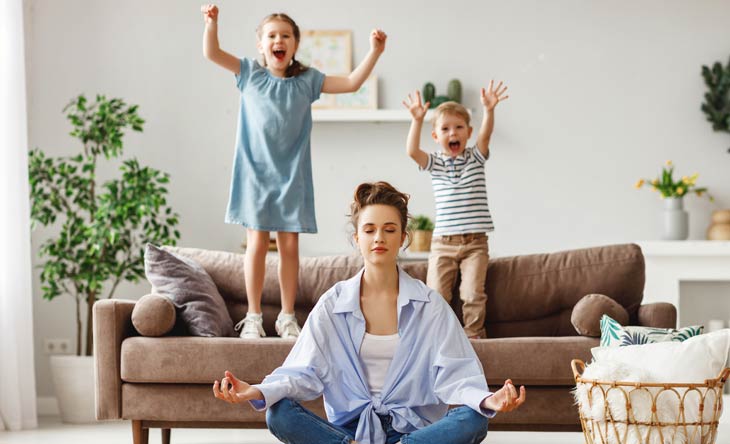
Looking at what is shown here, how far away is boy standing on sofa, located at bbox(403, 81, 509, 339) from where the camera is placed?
376 cm

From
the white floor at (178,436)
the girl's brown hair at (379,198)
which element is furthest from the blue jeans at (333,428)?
the white floor at (178,436)

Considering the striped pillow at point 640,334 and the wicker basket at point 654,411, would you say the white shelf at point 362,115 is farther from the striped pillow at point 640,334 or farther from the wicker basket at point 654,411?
the wicker basket at point 654,411

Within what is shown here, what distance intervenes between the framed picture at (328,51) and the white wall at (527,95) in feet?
0.21

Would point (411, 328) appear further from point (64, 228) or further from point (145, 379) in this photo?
point (64, 228)

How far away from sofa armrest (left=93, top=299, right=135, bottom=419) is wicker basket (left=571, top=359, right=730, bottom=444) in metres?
1.69

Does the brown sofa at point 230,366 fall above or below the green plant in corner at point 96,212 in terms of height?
below

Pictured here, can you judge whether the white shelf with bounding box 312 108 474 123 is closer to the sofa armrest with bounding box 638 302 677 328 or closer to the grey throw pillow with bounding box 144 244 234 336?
the grey throw pillow with bounding box 144 244 234 336

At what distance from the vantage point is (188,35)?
5.43 m

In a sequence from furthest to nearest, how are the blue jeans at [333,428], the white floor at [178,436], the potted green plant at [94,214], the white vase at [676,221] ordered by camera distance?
the white vase at [676,221] → the potted green plant at [94,214] → the white floor at [178,436] → the blue jeans at [333,428]

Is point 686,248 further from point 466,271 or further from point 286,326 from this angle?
point 286,326

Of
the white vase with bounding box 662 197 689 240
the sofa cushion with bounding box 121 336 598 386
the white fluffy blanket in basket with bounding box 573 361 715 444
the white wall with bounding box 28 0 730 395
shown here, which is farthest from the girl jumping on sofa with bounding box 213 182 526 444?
the white vase with bounding box 662 197 689 240

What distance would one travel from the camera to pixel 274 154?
3625 mm

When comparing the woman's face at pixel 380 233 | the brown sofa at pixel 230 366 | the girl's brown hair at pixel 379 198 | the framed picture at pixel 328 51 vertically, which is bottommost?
the brown sofa at pixel 230 366

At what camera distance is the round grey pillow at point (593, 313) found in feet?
11.0
